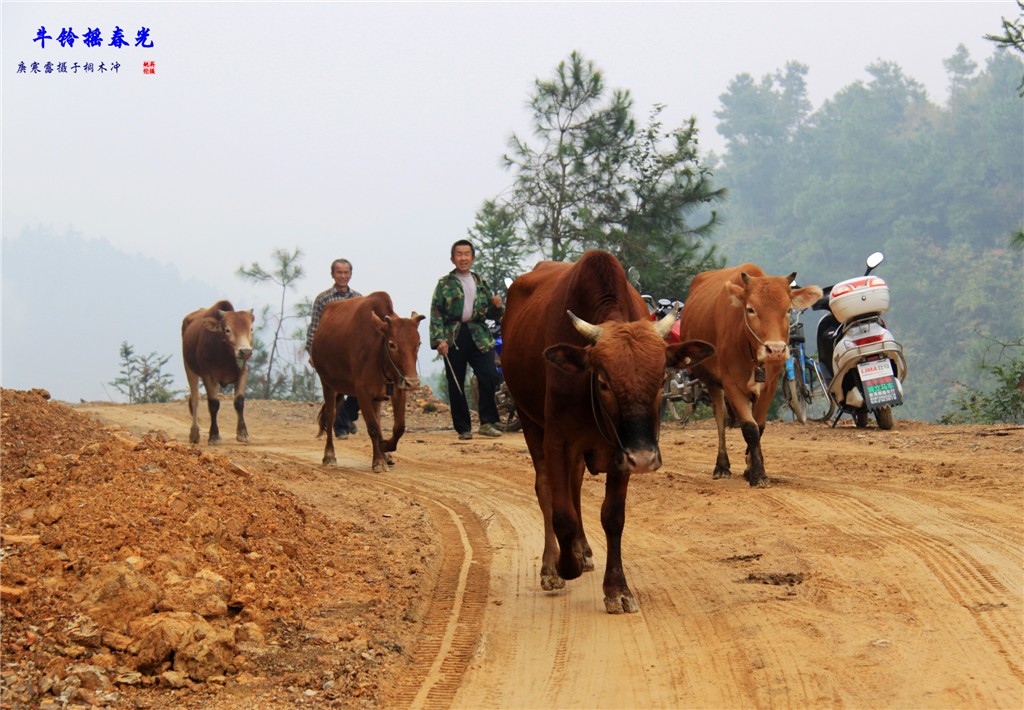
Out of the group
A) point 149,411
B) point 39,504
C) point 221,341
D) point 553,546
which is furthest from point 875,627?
point 149,411

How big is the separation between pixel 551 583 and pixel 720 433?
184 inches

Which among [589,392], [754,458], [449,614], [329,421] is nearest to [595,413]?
[589,392]

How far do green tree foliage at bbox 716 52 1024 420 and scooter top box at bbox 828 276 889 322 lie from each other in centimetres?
2489

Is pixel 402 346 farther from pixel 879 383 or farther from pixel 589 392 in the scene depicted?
pixel 589 392

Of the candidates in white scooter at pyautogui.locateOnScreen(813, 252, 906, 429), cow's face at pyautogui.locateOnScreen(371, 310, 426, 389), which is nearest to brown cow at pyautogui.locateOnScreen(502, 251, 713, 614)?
cow's face at pyautogui.locateOnScreen(371, 310, 426, 389)

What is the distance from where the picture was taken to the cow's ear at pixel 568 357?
5594 mm

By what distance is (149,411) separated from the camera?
20406 millimetres

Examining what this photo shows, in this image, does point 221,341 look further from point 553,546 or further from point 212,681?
point 212,681

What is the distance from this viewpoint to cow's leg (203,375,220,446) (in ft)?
50.4

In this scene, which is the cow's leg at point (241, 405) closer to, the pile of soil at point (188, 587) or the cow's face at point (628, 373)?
the pile of soil at point (188, 587)

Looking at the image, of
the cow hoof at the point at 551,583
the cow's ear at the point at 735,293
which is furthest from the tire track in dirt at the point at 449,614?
the cow's ear at the point at 735,293

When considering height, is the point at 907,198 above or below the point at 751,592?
above

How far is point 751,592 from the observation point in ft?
19.5

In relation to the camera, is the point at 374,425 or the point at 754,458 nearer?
the point at 754,458
